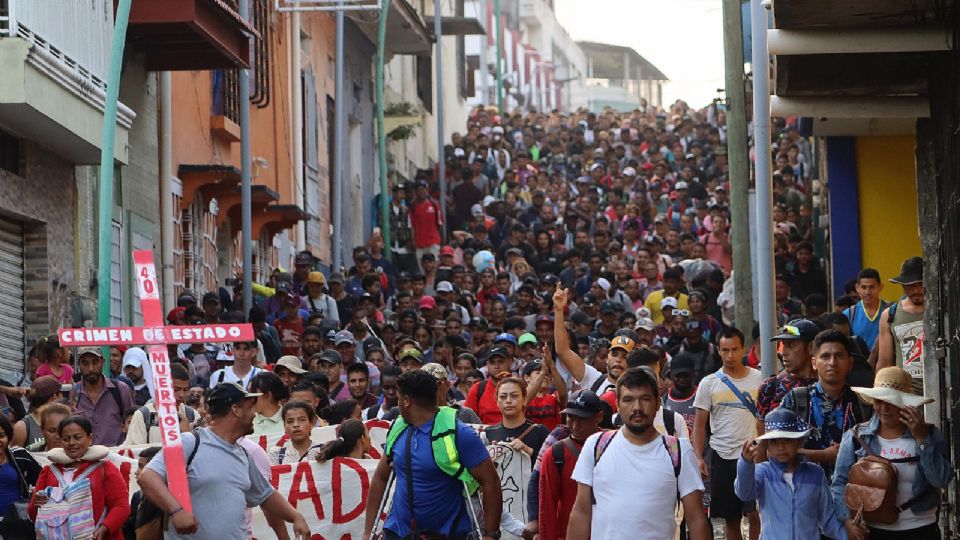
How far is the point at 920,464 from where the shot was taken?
9.85 m

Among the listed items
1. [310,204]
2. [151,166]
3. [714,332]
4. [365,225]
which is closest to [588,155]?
[365,225]

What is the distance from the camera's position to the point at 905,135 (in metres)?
20.0

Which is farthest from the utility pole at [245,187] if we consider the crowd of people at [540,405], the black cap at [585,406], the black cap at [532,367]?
the black cap at [585,406]

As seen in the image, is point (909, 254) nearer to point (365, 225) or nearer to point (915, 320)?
point (915, 320)

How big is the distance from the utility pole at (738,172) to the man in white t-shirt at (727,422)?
5.36 m

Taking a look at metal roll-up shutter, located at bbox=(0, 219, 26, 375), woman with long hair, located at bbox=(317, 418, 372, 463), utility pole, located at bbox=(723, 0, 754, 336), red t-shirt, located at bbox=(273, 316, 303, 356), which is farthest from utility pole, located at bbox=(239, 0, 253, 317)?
woman with long hair, located at bbox=(317, 418, 372, 463)

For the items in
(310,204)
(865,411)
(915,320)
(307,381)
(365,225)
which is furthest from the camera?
(365,225)

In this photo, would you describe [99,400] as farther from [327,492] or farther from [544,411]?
[544,411]

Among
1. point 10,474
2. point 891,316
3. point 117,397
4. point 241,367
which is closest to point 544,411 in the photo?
point 891,316

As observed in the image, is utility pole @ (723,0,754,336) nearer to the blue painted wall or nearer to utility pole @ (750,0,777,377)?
the blue painted wall

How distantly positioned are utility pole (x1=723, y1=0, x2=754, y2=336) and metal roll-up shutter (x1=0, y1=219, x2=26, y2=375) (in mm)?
6697

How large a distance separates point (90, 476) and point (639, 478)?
3726mm

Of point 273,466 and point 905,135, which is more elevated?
point 905,135

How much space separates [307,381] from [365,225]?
814 inches
